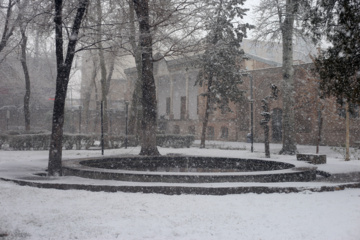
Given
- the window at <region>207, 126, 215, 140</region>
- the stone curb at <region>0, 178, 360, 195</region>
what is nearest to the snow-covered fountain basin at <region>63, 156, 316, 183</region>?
the stone curb at <region>0, 178, 360, 195</region>

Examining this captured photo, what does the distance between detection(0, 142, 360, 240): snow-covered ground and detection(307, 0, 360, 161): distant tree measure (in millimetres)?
2629

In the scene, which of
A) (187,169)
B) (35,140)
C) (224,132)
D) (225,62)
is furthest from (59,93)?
(224,132)

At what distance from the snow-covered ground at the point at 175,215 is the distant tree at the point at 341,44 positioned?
103 inches

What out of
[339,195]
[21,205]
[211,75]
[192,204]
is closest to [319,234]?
[192,204]

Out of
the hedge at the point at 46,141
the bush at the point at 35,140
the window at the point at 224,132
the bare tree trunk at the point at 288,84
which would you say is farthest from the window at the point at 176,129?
the bare tree trunk at the point at 288,84

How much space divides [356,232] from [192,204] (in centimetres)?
262

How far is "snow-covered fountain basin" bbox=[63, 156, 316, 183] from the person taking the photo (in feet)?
26.0

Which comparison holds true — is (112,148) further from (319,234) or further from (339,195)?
(319,234)

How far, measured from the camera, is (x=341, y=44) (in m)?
8.52

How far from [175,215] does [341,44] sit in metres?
5.53

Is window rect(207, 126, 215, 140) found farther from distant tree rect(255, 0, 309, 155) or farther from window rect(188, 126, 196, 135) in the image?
distant tree rect(255, 0, 309, 155)

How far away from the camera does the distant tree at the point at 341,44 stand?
8.23m

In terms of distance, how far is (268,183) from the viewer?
Answer: 26.0 ft

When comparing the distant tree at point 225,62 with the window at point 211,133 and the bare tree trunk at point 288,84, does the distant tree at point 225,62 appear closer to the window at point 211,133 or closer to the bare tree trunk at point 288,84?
the bare tree trunk at point 288,84
